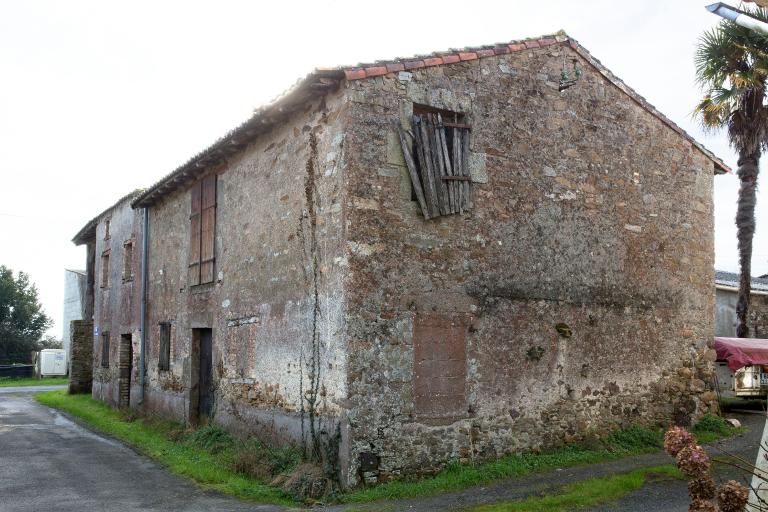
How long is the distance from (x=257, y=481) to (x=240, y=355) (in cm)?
260

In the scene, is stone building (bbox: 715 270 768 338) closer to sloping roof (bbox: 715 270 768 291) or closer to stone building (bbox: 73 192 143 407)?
sloping roof (bbox: 715 270 768 291)

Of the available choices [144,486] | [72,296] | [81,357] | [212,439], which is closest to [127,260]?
[81,357]

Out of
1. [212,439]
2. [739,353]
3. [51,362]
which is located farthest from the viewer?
[51,362]

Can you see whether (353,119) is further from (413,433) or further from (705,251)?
(705,251)

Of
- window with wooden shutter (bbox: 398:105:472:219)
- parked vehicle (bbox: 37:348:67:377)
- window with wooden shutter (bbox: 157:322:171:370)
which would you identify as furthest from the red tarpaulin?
parked vehicle (bbox: 37:348:67:377)

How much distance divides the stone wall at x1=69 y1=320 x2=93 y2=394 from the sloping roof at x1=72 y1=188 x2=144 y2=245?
303cm

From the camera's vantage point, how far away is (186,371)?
1313 cm

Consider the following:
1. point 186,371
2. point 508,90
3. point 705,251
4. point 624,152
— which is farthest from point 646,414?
point 186,371

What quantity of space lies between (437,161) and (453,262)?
1.37 m

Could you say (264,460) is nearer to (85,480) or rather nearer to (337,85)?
(85,480)

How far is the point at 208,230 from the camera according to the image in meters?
12.6

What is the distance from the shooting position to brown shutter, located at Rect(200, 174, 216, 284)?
12.3 m

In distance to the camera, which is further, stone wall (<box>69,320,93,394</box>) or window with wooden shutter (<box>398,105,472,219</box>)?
stone wall (<box>69,320,93,394</box>)

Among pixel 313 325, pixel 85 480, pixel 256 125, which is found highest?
pixel 256 125
